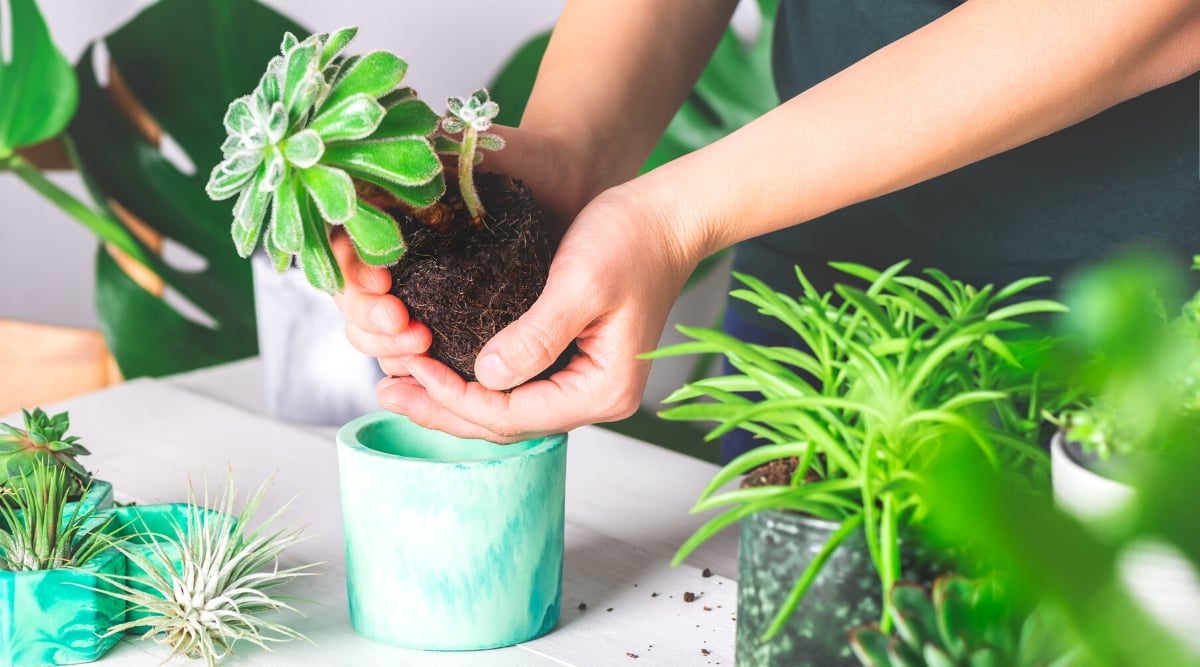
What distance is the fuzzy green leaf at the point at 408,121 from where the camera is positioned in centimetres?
66

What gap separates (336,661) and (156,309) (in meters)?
1.37

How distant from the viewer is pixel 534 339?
0.73 metres

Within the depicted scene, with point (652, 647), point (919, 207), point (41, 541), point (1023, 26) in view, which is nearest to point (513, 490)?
point (652, 647)

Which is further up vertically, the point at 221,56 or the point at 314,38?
the point at 221,56

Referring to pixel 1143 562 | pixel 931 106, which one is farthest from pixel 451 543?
pixel 1143 562

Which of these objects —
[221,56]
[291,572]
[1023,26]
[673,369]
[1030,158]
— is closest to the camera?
[1023,26]

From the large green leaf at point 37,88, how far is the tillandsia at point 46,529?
4.21 ft

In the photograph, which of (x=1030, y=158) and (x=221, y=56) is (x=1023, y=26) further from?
(x=221, y=56)

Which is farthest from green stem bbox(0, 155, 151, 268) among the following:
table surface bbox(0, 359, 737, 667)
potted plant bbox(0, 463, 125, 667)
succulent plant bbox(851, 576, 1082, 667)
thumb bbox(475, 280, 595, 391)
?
succulent plant bbox(851, 576, 1082, 667)

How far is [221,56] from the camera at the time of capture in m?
1.84

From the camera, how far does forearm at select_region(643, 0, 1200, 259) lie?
690mm

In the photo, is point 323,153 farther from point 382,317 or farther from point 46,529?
point 46,529

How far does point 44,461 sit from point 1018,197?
33.3 inches

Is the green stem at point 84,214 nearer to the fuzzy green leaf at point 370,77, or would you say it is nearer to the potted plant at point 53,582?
the potted plant at point 53,582
